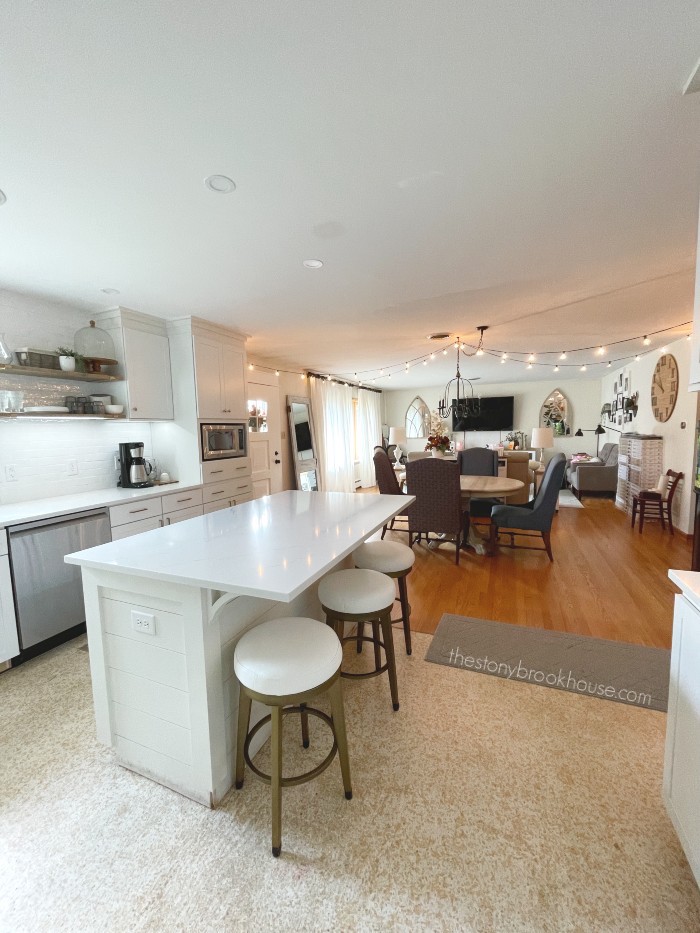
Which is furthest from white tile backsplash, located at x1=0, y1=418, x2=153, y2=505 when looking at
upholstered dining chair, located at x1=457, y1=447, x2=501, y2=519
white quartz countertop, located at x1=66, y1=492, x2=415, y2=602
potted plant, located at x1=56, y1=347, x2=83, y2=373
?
upholstered dining chair, located at x1=457, y1=447, x2=501, y2=519

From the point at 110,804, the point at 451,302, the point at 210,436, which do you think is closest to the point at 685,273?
the point at 451,302

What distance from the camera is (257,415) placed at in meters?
5.12

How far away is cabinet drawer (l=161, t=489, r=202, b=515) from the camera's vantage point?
316 cm

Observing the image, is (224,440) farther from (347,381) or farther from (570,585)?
(347,381)

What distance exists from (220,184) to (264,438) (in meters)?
3.81

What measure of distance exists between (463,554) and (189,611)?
3.31 meters

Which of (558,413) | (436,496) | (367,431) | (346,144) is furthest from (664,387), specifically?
(346,144)

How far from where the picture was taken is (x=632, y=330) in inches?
171

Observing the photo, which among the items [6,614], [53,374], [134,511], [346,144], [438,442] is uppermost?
[346,144]

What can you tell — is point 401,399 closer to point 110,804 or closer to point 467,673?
point 467,673

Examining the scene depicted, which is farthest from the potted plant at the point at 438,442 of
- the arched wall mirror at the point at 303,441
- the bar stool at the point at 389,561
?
the bar stool at the point at 389,561

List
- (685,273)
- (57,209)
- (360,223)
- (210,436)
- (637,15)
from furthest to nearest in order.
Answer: (210,436), (685,273), (360,223), (57,209), (637,15)

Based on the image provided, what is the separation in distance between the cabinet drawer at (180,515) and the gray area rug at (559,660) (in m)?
2.25

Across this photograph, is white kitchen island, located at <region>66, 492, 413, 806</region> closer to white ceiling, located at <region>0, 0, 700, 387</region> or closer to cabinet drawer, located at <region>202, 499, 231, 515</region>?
white ceiling, located at <region>0, 0, 700, 387</region>
